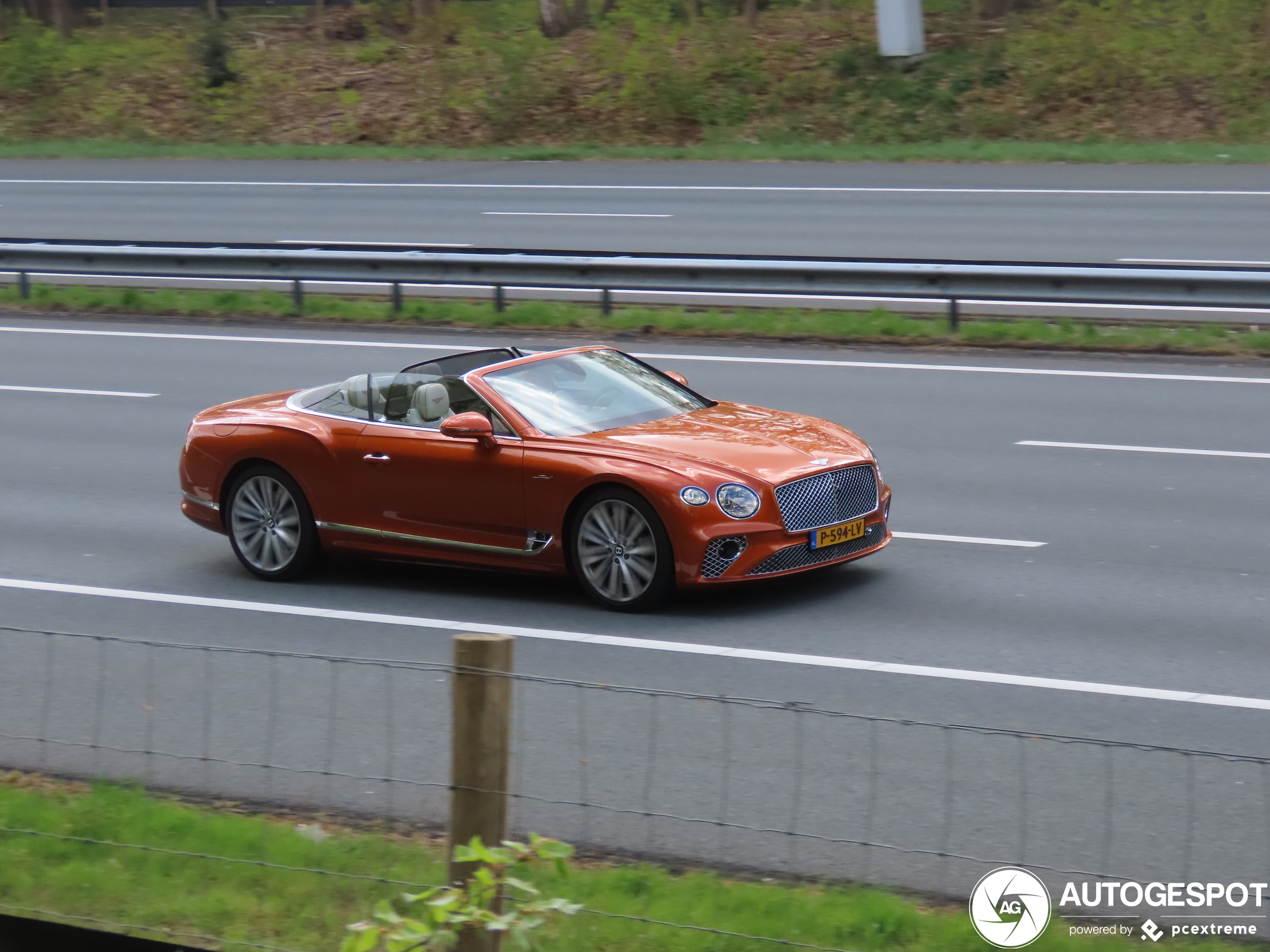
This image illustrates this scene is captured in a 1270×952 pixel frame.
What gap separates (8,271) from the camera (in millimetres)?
22625

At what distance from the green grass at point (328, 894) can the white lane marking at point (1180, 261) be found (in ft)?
50.4

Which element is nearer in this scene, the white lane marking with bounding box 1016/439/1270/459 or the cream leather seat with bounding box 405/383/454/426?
the cream leather seat with bounding box 405/383/454/426

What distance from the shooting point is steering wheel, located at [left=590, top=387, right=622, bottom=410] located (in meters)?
10.0

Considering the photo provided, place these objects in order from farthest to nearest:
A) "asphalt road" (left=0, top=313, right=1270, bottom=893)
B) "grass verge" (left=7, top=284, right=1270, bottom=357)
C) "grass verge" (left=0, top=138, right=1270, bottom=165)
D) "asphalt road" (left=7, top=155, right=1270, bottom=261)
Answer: "grass verge" (left=0, top=138, right=1270, bottom=165)
"asphalt road" (left=7, top=155, right=1270, bottom=261)
"grass verge" (left=7, top=284, right=1270, bottom=357)
"asphalt road" (left=0, top=313, right=1270, bottom=893)

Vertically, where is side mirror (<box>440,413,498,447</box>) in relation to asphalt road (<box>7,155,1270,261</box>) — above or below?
below

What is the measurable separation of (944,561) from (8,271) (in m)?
16.4

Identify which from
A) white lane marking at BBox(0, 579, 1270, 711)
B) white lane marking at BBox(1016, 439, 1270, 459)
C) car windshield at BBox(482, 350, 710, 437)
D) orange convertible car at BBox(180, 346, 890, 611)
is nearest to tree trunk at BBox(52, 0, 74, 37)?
white lane marking at BBox(1016, 439, 1270, 459)

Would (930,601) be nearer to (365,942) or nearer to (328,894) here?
(328,894)

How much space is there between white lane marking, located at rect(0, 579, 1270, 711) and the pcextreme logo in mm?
2608

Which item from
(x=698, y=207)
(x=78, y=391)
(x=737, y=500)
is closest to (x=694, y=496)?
(x=737, y=500)

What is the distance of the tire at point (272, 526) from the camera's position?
10.3m

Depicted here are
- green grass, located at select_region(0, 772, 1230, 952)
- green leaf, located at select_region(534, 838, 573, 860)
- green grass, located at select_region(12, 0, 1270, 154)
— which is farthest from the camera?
green grass, located at select_region(12, 0, 1270, 154)

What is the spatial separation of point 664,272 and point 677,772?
498 inches

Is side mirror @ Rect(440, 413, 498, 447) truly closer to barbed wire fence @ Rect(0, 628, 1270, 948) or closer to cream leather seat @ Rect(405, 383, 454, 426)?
cream leather seat @ Rect(405, 383, 454, 426)
